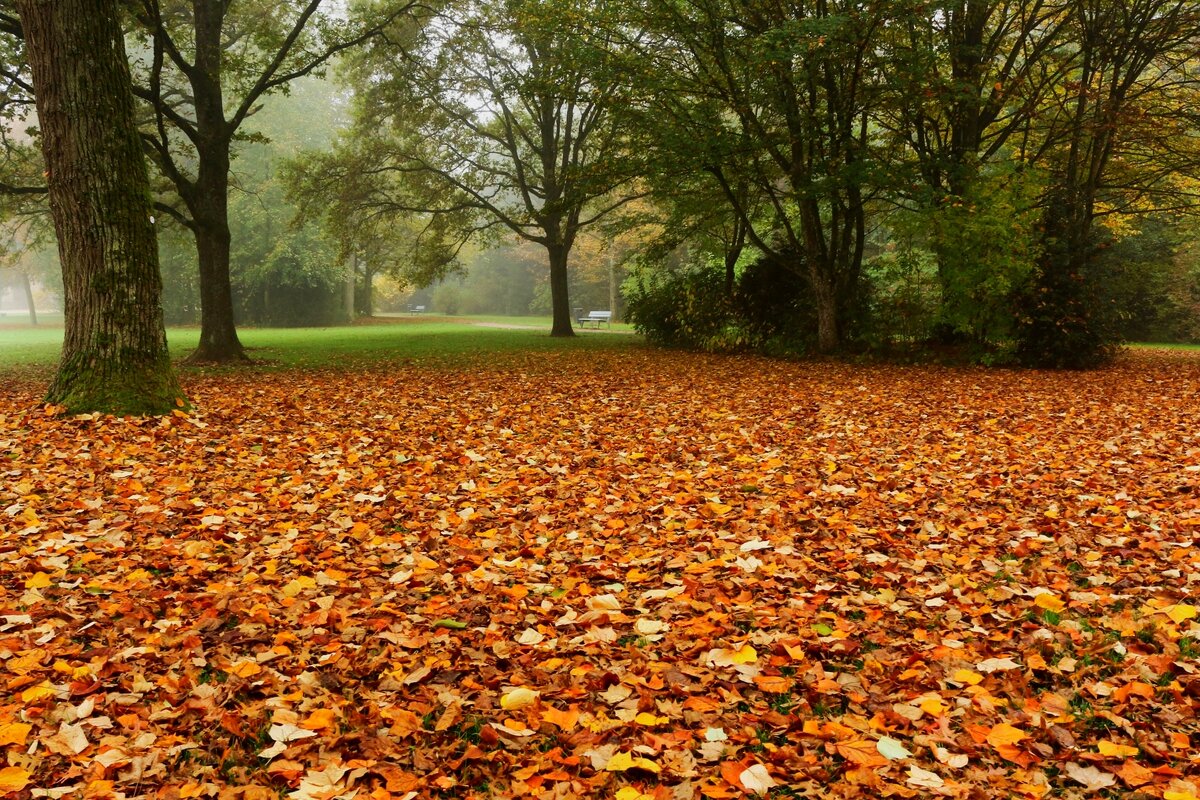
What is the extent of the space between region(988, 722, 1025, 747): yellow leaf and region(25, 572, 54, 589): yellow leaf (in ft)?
14.1

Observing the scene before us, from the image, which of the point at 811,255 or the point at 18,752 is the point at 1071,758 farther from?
the point at 811,255

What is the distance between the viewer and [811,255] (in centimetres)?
1541

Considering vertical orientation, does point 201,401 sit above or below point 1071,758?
above

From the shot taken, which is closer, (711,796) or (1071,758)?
(711,796)

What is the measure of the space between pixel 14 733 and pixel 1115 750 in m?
3.68

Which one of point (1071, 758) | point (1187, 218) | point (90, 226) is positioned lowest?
point (1071, 758)

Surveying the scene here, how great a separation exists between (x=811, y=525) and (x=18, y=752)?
4121mm

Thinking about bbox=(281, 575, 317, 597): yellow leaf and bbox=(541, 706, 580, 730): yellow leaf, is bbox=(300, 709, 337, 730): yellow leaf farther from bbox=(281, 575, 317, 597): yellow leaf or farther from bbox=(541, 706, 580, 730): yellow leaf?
bbox=(281, 575, 317, 597): yellow leaf

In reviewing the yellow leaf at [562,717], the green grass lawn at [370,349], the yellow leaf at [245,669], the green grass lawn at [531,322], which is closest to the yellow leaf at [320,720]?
the yellow leaf at [245,669]

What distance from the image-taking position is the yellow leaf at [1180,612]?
132 inches

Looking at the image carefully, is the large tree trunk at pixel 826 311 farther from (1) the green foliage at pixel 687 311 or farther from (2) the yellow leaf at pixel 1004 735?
(2) the yellow leaf at pixel 1004 735

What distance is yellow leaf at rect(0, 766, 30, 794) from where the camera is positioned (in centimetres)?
214

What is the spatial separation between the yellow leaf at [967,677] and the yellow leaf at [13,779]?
10.7 ft

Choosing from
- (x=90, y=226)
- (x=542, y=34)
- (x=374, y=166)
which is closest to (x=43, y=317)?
(x=374, y=166)
